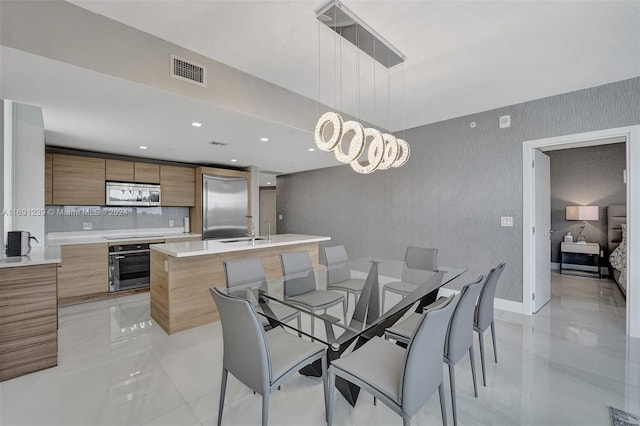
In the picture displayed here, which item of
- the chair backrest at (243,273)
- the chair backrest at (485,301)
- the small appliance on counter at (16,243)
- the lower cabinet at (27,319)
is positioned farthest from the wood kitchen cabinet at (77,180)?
the chair backrest at (485,301)

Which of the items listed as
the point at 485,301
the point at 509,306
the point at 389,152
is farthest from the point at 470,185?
the point at 485,301

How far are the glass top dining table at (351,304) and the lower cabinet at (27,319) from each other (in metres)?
1.45

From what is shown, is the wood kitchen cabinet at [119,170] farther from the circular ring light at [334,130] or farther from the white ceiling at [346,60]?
the circular ring light at [334,130]

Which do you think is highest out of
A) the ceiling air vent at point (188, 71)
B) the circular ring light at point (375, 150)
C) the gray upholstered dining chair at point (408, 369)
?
the ceiling air vent at point (188, 71)

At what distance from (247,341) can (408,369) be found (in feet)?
2.59

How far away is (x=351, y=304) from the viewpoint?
2104 mm

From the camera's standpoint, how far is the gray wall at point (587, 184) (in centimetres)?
552

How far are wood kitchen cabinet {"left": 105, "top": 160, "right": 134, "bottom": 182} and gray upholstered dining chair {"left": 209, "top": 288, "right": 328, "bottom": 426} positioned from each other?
12.9ft

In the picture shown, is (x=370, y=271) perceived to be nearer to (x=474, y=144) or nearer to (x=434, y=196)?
(x=434, y=196)

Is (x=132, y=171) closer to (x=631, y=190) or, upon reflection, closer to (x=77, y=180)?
(x=77, y=180)

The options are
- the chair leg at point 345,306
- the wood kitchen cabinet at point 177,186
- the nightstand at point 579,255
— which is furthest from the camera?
the nightstand at point 579,255

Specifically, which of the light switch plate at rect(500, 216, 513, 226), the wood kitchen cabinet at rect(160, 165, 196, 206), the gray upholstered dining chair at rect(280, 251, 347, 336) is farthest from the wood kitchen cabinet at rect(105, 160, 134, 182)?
the light switch plate at rect(500, 216, 513, 226)

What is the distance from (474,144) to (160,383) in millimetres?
4342

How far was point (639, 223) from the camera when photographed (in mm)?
2834
